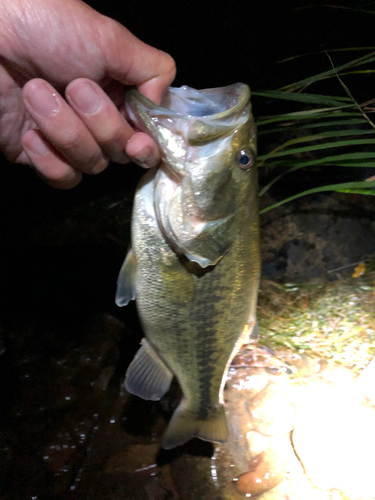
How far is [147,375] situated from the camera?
1228 mm

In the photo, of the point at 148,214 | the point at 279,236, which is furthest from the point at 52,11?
the point at 279,236

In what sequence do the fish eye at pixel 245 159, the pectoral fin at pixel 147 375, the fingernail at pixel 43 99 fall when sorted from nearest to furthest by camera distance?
the fingernail at pixel 43 99, the fish eye at pixel 245 159, the pectoral fin at pixel 147 375

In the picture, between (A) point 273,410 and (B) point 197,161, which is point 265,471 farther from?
(B) point 197,161

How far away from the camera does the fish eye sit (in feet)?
3.09

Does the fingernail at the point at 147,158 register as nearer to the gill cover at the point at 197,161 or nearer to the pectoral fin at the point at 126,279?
the gill cover at the point at 197,161

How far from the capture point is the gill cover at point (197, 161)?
0.86 m

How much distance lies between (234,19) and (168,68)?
1249 mm

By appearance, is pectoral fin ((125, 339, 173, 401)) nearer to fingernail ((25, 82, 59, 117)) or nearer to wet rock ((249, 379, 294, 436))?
fingernail ((25, 82, 59, 117))

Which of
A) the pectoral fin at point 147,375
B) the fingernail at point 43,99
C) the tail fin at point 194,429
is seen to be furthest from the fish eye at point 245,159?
the tail fin at point 194,429

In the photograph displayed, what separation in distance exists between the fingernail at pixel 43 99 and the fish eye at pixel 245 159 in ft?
1.77

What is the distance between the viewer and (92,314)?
235 centimetres

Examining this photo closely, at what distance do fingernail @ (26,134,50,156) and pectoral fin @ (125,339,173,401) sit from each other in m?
0.78

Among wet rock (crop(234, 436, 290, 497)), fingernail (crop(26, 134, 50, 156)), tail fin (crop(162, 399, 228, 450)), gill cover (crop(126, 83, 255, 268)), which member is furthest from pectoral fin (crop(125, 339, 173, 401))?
wet rock (crop(234, 436, 290, 497))

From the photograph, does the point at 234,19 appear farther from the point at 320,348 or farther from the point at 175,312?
the point at 320,348
